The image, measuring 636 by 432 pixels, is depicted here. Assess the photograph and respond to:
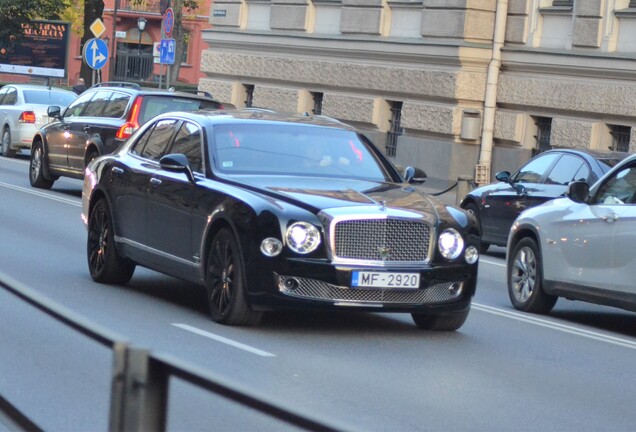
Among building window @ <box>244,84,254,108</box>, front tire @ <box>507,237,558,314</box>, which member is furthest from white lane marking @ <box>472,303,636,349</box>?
building window @ <box>244,84,254,108</box>

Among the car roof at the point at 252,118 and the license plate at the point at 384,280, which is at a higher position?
the car roof at the point at 252,118

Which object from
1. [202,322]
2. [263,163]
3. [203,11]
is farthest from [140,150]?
[203,11]

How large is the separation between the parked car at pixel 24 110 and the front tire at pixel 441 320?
20906 millimetres

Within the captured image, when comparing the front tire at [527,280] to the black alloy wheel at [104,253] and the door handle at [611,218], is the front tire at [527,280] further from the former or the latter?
the black alloy wheel at [104,253]

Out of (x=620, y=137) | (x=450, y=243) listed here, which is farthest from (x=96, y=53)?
(x=450, y=243)

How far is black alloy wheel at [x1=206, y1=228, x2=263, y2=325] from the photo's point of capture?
939 centimetres

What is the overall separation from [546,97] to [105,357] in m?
23.2

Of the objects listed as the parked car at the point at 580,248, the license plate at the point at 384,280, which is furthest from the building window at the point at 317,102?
the license plate at the point at 384,280

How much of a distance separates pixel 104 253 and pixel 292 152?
205cm

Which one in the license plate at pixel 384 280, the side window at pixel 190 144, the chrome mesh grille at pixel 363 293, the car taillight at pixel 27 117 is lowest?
the car taillight at pixel 27 117

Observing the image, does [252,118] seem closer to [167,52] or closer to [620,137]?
[620,137]

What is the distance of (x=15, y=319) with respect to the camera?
4.43 meters

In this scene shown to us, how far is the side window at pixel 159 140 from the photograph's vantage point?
37.7 feet

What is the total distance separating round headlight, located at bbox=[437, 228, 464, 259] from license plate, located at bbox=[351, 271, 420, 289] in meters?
0.30
